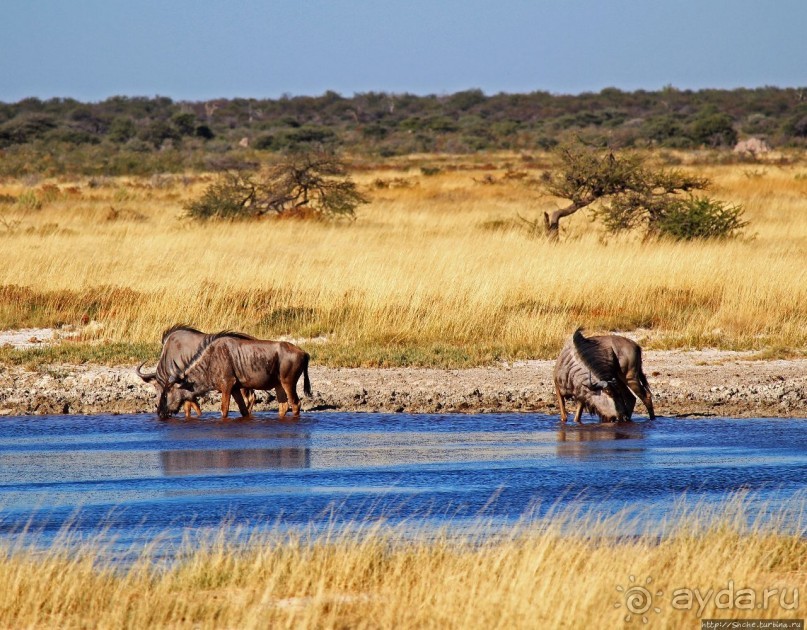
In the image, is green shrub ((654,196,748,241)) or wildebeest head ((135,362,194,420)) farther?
green shrub ((654,196,748,241))

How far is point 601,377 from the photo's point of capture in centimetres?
1099

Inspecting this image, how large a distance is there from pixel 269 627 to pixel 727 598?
2090mm

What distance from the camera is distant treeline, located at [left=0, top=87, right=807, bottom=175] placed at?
5688 centimetres

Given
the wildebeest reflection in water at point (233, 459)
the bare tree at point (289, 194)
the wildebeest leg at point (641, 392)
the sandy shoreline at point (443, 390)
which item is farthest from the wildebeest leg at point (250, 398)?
the bare tree at point (289, 194)

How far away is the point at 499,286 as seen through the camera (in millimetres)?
16453

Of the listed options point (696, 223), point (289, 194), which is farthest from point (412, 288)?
point (289, 194)

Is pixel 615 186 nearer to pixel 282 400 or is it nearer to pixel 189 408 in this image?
pixel 282 400

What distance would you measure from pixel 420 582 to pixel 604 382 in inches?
213

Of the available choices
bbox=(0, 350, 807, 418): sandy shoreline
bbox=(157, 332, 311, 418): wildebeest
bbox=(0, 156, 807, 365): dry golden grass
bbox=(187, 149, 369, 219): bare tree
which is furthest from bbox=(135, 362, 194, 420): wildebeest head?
bbox=(187, 149, 369, 219): bare tree

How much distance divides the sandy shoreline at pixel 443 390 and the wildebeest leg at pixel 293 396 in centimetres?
56

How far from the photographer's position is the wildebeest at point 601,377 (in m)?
11.0

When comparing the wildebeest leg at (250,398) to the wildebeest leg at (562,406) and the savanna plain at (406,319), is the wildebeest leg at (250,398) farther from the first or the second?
the wildebeest leg at (562,406)

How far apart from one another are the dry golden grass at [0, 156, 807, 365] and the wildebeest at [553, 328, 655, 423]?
2495mm

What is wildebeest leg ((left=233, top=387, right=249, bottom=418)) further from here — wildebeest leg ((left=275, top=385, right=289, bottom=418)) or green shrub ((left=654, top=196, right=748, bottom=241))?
green shrub ((left=654, top=196, right=748, bottom=241))
